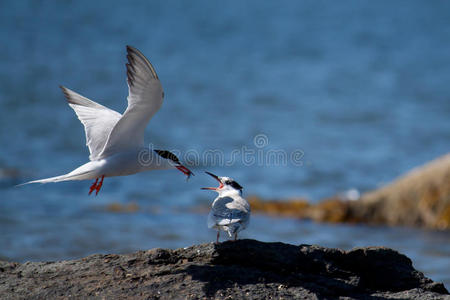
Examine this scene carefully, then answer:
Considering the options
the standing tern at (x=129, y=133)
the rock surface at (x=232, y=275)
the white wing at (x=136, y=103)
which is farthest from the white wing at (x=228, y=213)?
the white wing at (x=136, y=103)

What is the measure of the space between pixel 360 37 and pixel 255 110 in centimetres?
1239

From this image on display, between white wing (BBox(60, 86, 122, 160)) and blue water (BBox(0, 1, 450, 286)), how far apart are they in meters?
2.82

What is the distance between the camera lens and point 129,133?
20.0 feet

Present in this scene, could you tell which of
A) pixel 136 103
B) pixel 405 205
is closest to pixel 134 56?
pixel 136 103

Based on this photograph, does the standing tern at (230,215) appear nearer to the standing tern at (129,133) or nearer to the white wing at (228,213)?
the white wing at (228,213)

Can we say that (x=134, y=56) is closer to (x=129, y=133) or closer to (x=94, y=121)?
(x=129, y=133)

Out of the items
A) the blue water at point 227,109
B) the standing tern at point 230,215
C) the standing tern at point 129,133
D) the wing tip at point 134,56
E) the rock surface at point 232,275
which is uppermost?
the blue water at point 227,109

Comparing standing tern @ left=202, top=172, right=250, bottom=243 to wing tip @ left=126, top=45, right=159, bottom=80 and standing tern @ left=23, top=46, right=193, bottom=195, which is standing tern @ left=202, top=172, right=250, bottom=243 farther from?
wing tip @ left=126, top=45, right=159, bottom=80

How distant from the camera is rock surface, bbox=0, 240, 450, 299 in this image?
475 cm

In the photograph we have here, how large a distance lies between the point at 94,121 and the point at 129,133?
0.80 m

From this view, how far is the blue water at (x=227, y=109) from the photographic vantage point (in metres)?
10.3

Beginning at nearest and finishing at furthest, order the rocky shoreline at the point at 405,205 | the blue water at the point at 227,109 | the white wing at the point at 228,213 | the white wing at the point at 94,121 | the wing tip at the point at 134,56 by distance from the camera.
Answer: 1. the white wing at the point at 228,213
2. the wing tip at the point at 134,56
3. the white wing at the point at 94,121
4. the rocky shoreline at the point at 405,205
5. the blue water at the point at 227,109

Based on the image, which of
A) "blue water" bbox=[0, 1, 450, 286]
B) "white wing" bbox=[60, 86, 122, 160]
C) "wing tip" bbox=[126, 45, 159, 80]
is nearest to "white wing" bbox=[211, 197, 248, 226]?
"wing tip" bbox=[126, 45, 159, 80]

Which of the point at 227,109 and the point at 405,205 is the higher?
the point at 227,109
